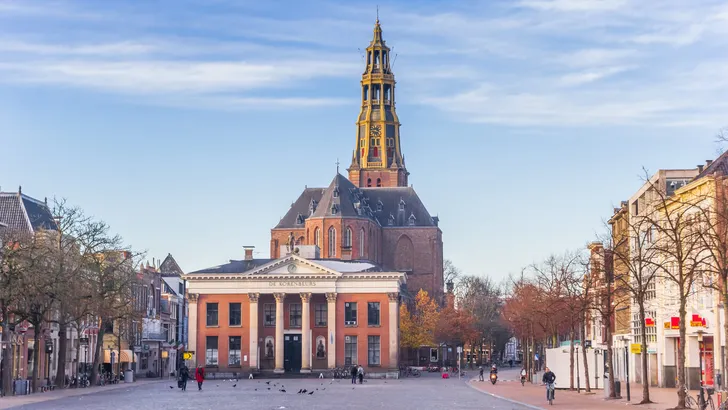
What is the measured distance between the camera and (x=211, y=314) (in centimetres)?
12419

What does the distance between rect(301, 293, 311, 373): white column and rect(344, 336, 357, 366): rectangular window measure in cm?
385

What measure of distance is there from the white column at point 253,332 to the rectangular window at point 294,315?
4.43m

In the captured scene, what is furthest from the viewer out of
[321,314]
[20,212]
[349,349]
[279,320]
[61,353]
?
[321,314]

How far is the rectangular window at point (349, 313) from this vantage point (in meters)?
123

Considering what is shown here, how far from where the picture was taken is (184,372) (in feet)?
248

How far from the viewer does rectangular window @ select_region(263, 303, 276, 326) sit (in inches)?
4951

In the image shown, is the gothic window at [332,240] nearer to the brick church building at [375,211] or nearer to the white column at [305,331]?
the brick church building at [375,211]

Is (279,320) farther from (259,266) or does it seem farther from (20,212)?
(20,212)

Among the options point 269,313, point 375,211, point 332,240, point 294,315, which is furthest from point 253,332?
point 375,211

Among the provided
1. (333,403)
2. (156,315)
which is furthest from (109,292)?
(156,315)

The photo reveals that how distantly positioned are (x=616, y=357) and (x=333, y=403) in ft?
155

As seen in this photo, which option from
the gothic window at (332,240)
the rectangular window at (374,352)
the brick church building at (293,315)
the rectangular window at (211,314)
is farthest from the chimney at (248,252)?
the gothic window at (332,240)

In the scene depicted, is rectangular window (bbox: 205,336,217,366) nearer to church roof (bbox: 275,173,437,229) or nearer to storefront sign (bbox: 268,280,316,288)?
storefront sign (bbox: 268,280,316,288)

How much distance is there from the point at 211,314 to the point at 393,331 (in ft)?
64.0
